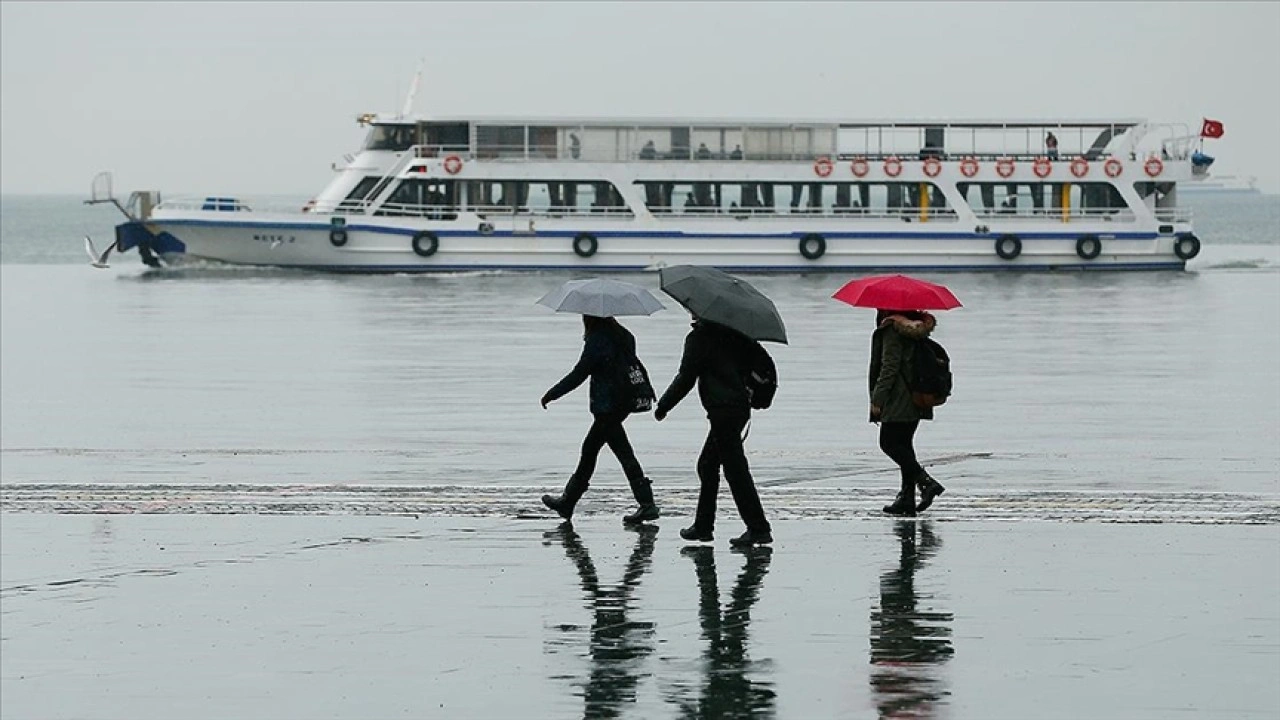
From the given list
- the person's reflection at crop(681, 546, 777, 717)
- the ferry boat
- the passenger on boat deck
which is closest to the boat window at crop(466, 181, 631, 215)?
the ferry boat

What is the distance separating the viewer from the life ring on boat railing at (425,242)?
61062 mm

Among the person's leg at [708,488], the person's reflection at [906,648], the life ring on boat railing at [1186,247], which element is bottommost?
the life ring on boat railing at [1186,247]

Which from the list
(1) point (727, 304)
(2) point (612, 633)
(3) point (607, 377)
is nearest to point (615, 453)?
(3) point (607, 377)

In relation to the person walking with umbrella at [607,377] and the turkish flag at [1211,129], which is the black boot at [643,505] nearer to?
the person walking with umbrella at [607,377]

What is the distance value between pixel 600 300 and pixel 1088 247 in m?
49.5

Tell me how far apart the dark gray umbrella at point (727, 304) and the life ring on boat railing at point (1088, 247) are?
50.1 meters

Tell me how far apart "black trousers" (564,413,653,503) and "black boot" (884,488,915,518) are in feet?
4.81

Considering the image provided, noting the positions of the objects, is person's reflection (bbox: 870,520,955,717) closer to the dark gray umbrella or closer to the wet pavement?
the wet pavement

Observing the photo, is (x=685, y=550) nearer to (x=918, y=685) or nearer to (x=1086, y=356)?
(x=918, y=685)

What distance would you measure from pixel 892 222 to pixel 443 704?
5330 centimetres

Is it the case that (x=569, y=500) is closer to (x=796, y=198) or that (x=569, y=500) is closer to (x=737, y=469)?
(x=737, y=469)

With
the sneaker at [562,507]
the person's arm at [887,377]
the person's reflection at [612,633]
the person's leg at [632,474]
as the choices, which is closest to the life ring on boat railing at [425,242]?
the person's leg at [632,474]

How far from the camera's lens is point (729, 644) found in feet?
33.1

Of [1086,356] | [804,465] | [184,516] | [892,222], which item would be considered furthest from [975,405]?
[892,222]
